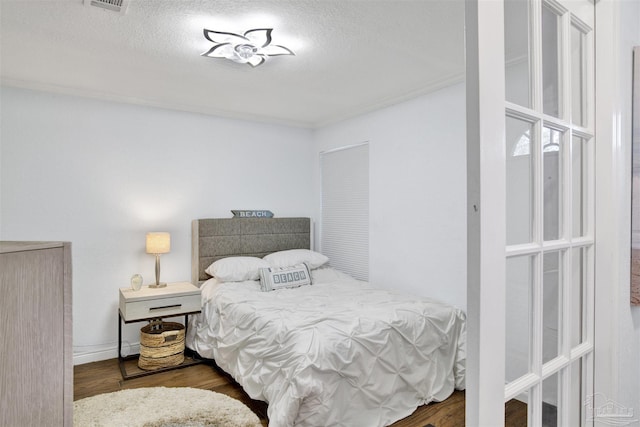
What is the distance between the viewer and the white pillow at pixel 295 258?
3.91 meters

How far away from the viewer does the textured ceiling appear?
198 centimetres

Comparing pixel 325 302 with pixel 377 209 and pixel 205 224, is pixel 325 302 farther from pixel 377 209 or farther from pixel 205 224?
pixel 205 224

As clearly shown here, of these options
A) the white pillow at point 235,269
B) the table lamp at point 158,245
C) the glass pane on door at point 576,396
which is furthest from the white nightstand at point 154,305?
the glass pane on door at point 576,396

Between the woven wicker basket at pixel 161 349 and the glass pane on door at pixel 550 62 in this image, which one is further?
the woven wicker basket at pixel 161 349

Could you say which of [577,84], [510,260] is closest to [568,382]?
[510,260]

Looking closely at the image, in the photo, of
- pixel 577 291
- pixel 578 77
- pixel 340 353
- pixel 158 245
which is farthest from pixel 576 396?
pixel 158 245

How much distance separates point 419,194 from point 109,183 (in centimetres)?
296

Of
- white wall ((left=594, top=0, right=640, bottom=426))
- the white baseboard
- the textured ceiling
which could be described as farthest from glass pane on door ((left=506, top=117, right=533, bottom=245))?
the white baseboard

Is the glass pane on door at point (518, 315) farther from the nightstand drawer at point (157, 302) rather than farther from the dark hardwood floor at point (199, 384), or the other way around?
the nightstand drawer at point (157, 302)

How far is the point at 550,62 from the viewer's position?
0.90m

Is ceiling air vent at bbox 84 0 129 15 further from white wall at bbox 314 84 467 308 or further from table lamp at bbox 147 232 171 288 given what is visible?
white wall at bbox 314 84 467 308

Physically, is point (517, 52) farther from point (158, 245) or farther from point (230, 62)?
point (158, 245)

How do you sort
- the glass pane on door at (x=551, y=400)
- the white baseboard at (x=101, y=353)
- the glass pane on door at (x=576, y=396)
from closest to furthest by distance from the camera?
1. the glass pane on door at (x=551, y=400)
2. the glass pane on door at (x=576, y=396)
3. the white baseboard at (x=101, y=353)

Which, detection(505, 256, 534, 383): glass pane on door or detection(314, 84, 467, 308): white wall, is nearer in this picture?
detection(505, 256, 534, 383): glass pane on door
